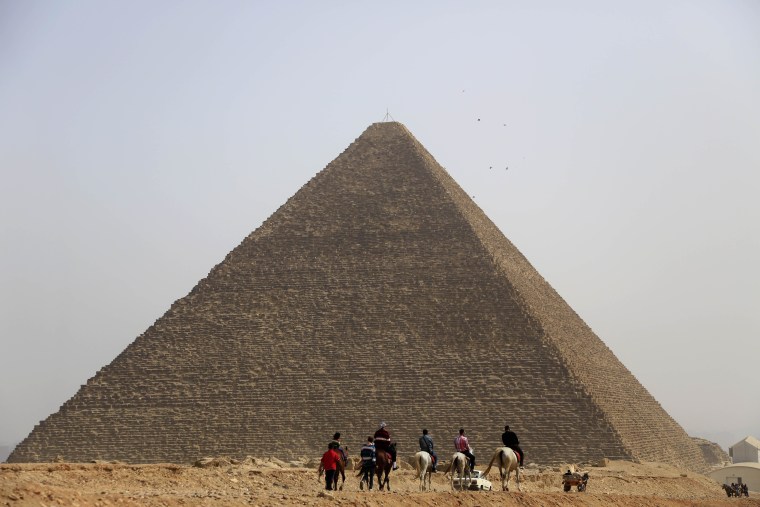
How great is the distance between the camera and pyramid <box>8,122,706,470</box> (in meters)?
50.0

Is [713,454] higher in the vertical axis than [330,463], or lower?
higher

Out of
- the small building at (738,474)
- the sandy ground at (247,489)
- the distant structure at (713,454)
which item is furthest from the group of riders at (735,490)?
the distant structure at (713,454)

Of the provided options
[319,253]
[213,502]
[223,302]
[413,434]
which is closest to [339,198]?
[319,253]

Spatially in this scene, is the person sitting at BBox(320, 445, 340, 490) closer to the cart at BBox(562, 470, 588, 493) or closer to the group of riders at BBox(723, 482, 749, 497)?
the cart at BBox(562, 470, 588, 493)

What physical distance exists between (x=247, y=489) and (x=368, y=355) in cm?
3015

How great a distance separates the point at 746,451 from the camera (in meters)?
76.9

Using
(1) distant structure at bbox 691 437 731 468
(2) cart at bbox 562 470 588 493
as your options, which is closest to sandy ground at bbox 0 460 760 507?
(2) cart at bbox 562 470 588 493

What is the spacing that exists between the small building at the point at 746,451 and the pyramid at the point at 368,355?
1562 centimetres

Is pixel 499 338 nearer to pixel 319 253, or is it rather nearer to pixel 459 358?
pixel 459 358

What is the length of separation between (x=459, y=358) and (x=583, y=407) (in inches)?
215

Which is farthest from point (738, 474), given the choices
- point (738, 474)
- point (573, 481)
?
point (573, 481)

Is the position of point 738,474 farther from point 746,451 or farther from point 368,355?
point 746,451

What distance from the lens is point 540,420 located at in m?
49.4

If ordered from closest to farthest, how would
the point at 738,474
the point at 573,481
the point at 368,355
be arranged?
the point at 573,481 < the point at 368,355 < the point at 738,474
